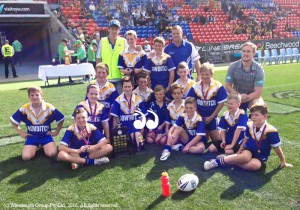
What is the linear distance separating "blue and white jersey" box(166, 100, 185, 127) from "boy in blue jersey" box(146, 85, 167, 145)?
0.19m

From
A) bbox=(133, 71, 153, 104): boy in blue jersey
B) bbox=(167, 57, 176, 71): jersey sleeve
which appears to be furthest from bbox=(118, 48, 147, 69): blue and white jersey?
bbox=(167, 57, 176, 71): jersey sleeve

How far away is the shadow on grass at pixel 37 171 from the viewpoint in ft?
11.9

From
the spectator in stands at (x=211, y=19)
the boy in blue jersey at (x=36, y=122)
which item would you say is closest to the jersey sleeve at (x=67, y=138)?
the boy in blue jersey at (x=36, y=122)

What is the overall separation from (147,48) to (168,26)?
22.3ft

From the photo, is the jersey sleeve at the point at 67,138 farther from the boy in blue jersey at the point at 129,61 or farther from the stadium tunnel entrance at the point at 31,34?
the stadium tunnel entrance at the point at 31,34

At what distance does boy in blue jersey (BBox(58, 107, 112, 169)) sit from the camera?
4.00 meters

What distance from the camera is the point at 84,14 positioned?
2153 cm

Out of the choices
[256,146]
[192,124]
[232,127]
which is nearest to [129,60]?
[192,124]

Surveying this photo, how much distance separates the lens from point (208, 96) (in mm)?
4672

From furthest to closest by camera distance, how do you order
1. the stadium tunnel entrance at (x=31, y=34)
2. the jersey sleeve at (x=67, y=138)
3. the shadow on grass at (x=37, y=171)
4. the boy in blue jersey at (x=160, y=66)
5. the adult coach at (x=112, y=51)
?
the stadium tunnel entrance at (x=31, y=34)
the adult coach at (x=112, y=51)
the boy in blue jersey at (x=160, y=66)
the jersey sleeve at (x=67, y=138)
the shadow on grass at (x=37, y=171)

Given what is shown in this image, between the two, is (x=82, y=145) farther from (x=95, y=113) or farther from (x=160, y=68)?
(x=160, y=68)

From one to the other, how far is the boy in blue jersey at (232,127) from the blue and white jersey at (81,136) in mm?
1702

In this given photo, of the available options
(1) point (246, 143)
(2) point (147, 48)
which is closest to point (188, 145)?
(1) point (246, 143)

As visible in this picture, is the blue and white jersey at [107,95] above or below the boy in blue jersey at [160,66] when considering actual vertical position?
below
